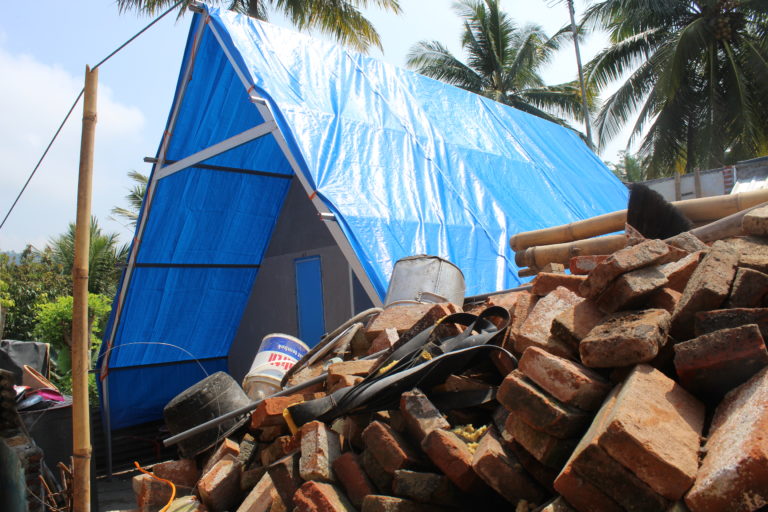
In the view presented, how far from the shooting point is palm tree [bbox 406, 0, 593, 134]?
89.2 ft

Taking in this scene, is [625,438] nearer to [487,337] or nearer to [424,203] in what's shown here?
[487,337]

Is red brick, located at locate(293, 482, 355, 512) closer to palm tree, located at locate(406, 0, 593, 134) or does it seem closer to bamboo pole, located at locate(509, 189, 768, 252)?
bamboo pole, located at locate(509, 189, 768, 252)

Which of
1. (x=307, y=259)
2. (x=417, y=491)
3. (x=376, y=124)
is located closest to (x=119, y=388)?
(x=307, y=259)

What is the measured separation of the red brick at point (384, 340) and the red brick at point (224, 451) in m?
1.02

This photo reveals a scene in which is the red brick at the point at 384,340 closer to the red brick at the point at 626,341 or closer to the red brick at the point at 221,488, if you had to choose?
the red brick at the point at 221,488

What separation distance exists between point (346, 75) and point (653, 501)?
6455 millimetres

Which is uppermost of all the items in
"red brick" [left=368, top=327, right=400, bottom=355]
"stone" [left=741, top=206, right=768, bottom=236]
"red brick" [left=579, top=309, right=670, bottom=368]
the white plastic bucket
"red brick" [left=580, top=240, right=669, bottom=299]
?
"stone" [left=741, top=206, right=768, bottom=236]

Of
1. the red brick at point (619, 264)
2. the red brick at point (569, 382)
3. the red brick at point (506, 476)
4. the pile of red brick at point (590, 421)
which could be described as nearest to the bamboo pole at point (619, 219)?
the pile of red brick at point (590, 421)

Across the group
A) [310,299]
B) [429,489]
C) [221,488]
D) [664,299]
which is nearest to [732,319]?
[664,299]

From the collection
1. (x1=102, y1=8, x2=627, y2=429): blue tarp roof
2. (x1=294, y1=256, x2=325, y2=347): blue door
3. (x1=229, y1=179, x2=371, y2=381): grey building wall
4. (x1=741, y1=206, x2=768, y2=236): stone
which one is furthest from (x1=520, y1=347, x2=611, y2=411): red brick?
(x1=294, y1=256, x2=325, y2=347): blue door

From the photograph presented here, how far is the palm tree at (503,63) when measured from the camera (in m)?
27.2

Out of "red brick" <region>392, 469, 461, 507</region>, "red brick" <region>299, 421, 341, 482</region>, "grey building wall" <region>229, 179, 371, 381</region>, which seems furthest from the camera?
"grey building wall" <region>229, 179, 371, 381</region>

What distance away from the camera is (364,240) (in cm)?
554

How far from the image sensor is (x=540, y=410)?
2285 mm
